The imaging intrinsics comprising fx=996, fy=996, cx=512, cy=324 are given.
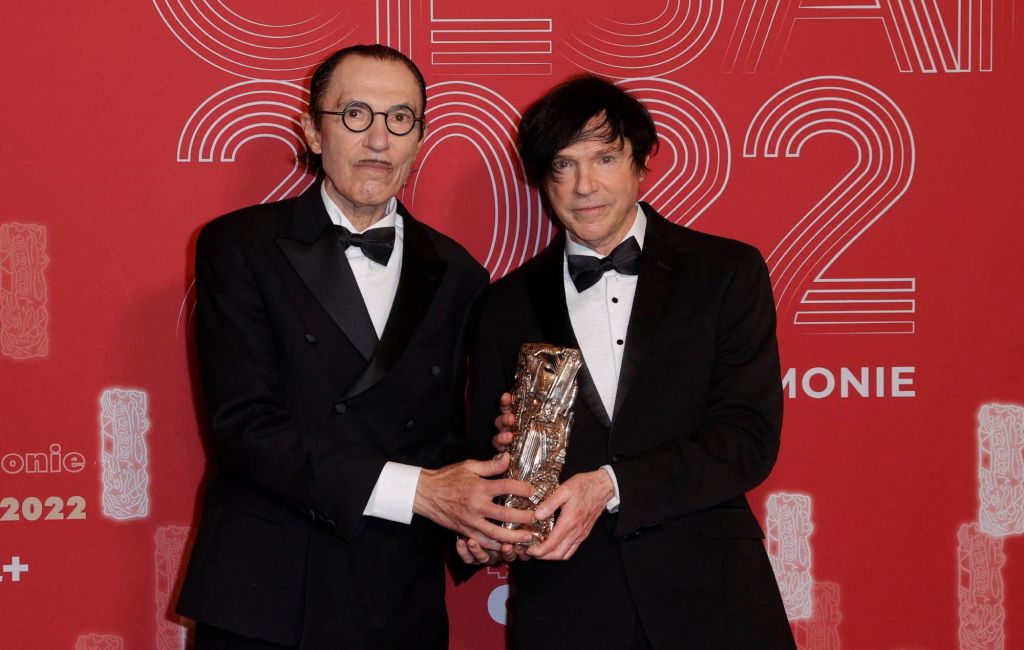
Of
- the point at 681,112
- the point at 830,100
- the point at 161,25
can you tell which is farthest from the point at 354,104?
the point at 830,100

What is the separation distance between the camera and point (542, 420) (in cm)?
226

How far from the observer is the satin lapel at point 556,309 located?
8.08 ft

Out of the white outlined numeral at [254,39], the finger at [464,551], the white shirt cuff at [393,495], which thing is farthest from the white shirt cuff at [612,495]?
the white outlined numeral at [254,39]

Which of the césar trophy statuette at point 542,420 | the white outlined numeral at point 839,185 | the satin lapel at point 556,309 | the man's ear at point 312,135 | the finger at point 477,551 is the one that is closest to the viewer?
the césar trophy statuette at point 542,420

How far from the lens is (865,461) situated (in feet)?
10.3

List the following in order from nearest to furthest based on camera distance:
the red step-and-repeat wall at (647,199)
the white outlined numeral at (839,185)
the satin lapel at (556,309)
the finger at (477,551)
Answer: the finger at (477,551), the satin lapel at (556,309), the red step-and-repeat wall at (647,199), the white outlined numeral at (839,185)

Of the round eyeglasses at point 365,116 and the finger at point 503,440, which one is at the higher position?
the round eyeglasses at point 365,116

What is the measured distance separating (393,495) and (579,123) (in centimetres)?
106

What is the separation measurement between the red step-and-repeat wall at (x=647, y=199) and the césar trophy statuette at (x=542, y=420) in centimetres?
91

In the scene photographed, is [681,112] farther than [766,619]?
Yes

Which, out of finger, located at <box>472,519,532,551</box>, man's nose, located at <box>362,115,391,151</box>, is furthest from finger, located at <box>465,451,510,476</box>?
man's nose, located at <box>362,115,391,151</box>

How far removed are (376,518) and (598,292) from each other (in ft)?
2.66

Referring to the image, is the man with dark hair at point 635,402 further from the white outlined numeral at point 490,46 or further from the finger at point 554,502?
the white outlined numeral at point 490,46

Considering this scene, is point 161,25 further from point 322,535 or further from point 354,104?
point 322,535
